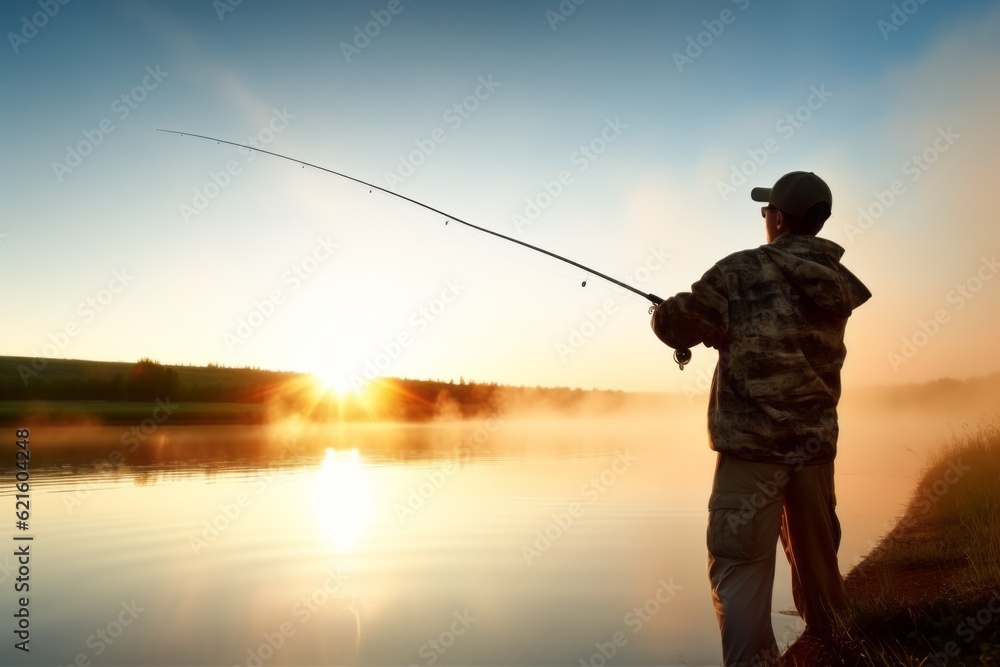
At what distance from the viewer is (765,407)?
3.14m

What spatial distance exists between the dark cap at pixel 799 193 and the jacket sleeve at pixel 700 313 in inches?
21.1

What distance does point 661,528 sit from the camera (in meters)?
10.1

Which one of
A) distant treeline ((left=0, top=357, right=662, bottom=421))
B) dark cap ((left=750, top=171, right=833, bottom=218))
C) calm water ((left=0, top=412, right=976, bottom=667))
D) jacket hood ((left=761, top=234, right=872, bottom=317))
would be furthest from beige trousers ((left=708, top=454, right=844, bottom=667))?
distant treeline ((left=0, top=357, right=662, bottom=421))

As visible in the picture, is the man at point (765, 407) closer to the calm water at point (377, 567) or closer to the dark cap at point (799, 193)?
the dark cap at point (799, 193)

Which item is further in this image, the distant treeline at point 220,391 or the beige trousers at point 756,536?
the distant treeline at point 220,391

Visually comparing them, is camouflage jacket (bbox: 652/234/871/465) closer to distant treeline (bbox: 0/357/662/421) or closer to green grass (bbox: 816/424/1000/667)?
green grass (bbox: 816/424/1000/667)

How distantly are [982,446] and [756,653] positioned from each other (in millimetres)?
11783

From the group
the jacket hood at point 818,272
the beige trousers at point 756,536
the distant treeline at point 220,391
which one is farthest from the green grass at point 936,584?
the distant treeline at point 220,391

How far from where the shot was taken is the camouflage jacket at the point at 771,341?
3150 mm

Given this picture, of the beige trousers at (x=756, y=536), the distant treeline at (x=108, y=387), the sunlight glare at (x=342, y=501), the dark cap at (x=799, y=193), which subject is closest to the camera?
the beige trousers at (x=756, y=536)

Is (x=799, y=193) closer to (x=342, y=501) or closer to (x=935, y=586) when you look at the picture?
(x=935, y=586)

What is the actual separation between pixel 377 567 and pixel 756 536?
211 inches

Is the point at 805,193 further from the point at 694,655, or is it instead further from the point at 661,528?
the point at 661,528

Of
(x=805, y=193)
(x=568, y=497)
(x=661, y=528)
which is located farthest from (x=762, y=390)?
(x=568, y=497)
